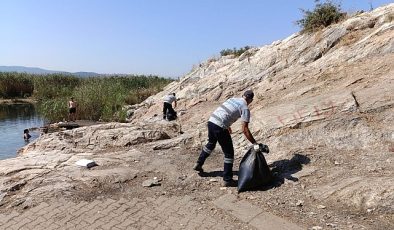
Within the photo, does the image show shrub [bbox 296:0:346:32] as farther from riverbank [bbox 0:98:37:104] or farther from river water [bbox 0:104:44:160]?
riverbank [bbox 0:98:37:104]

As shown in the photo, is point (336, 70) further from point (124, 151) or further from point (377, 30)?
point (124, 151)

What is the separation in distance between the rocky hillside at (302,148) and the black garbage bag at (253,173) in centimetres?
16

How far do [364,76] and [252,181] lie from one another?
440cm

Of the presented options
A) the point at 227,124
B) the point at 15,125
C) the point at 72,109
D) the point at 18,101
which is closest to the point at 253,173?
the point at 227,124

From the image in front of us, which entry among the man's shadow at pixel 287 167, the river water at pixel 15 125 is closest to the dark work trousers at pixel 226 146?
the man's shadow at pixel 287 167

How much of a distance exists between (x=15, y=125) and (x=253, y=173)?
24093mm

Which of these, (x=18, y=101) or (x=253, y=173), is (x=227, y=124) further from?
(x=18, y=101)

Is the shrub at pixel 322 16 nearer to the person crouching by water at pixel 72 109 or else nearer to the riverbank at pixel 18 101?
the person crouching by water at pixel 72 109

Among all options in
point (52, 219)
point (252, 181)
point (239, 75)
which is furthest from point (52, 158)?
point (239, 75)

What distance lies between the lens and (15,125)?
26.8 m

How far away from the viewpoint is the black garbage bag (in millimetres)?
6434

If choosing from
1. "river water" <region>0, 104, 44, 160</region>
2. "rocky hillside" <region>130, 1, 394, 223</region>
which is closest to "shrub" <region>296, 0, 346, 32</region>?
"rocky hillside" <region>130, 1, 394, 223</region>

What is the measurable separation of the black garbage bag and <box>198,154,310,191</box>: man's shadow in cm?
18

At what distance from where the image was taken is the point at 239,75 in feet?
49.1
